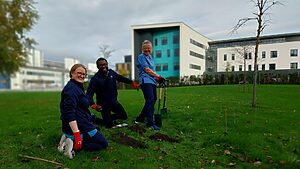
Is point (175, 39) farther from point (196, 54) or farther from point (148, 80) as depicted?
point (148, 80)

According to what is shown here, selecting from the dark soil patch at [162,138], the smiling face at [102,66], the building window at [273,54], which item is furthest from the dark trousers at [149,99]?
the building window at [273,54]

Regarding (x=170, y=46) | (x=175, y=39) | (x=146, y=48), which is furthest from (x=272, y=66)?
(x=146, y=48)

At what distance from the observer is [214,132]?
18.0ft

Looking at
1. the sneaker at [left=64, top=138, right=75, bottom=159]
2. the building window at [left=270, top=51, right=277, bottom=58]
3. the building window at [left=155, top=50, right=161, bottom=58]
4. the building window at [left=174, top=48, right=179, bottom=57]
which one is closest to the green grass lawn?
the sneaker at [left=64, top=138, right=75, bottom=159]

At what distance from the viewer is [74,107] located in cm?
407

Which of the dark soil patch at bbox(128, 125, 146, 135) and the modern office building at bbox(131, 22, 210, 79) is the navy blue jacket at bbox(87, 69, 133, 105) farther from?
the modern office building at bbox(131, 22, 210, 79)

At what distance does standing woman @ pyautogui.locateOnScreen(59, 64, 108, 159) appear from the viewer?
3.99 meters

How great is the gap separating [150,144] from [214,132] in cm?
159

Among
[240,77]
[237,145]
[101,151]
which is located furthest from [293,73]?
[101,151]

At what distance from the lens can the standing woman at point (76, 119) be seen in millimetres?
3990

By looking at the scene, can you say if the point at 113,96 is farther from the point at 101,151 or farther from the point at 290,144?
the point at 290,144

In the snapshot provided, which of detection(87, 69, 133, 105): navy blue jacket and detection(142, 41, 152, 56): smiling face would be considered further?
detection(142, 41, 152, 56): smiling face

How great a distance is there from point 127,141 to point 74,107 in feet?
4.48

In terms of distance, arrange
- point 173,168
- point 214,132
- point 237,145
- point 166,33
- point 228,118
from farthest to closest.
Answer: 1. point 166,33
2. point 228,118
3. point 214,132
4. point 237,145
5. point 173,168
